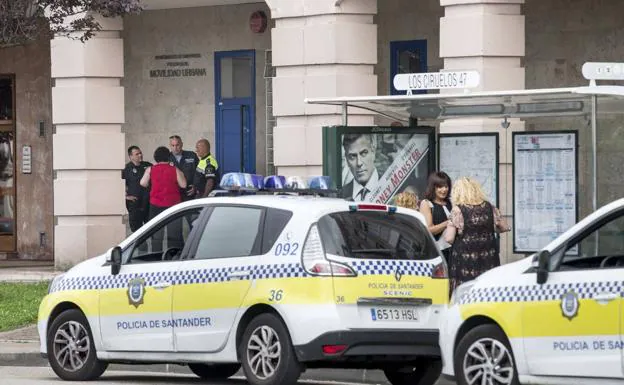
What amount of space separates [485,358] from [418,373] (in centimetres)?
215

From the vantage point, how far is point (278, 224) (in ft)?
43.9

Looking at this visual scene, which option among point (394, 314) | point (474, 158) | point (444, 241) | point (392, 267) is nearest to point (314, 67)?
point (474, 158)

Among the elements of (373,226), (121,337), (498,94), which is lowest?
(121,337)

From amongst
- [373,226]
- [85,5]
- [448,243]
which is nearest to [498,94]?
[448,243]

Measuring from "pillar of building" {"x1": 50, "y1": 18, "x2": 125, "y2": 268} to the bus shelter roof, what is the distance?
25.7 feet

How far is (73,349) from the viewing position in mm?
14758

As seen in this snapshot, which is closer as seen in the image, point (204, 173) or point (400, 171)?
point (400, 171)

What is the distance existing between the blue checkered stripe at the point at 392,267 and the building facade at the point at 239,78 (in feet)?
16.2

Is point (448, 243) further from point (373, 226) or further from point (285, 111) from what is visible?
point (285, 111)

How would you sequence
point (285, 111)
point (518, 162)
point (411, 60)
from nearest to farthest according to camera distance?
point (518, 162)
point (285, 111)
point (411, 60)

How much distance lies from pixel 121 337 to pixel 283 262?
6.37 feet

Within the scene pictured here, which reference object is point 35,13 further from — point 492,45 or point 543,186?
point 543,186

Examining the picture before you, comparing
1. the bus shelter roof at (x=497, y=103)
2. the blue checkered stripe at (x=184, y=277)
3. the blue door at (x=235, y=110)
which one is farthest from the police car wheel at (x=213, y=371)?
the blue door at (x=235, y=110)

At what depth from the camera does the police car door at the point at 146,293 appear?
553 inches
